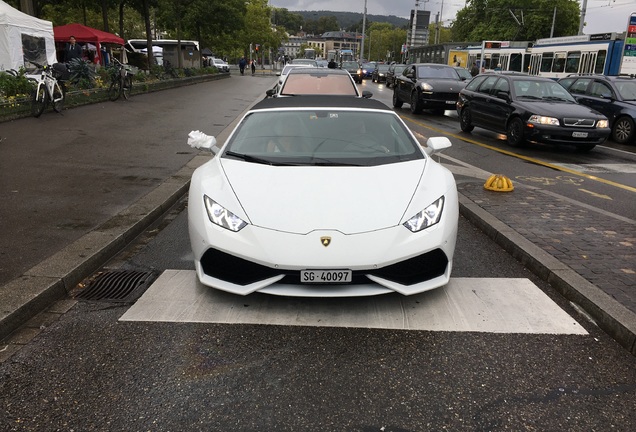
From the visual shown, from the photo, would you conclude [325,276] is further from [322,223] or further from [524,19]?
[524,19]

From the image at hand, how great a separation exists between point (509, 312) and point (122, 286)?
119 inches

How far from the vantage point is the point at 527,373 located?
9.96 ft

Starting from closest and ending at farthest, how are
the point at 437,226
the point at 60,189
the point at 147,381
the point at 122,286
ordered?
the point at 147,381
the point at 437,226
the point at 122,286
the point at 60,189

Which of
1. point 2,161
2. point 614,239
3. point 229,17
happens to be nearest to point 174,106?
point 2,161

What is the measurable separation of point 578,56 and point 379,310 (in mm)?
29164

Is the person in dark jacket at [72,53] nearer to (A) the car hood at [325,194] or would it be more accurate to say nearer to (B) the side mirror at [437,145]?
(A) the car hood at [325,194]

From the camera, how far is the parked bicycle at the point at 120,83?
738 inches

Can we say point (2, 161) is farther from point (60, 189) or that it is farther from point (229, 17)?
point (229, 17)

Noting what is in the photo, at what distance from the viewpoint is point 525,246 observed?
489 centimetres

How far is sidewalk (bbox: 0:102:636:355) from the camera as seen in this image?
12.0ft

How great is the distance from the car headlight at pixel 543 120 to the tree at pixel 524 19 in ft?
200

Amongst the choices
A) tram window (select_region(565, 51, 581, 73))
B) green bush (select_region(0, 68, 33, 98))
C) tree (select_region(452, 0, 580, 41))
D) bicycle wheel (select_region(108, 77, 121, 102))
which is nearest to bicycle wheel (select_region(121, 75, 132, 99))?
bicycle wheel (select_region(108, 77, 121, 102))

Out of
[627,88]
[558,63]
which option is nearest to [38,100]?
[627,88]

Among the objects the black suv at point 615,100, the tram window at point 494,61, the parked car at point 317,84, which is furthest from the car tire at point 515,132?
the tram window at point 494,61
